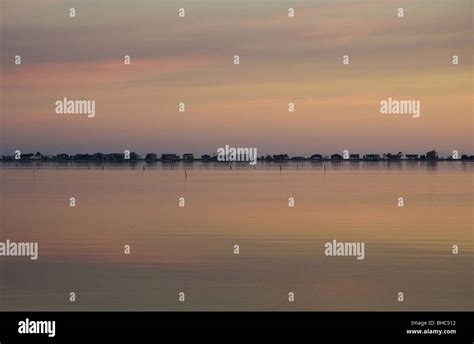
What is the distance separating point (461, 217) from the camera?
4597 centimetres

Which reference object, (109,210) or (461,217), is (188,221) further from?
(461,217)

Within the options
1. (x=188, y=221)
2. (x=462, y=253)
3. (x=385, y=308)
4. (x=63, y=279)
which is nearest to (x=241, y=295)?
(x=385, y=308)

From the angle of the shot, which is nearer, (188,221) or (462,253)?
(462,253)

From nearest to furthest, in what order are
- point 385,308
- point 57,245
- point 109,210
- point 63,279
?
point 385,308, point 63,279, point 57,245, point 109,210

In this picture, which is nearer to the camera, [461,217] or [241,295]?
[241,295]
